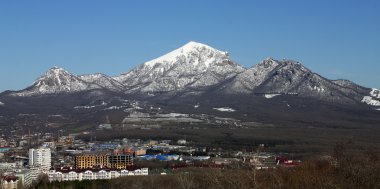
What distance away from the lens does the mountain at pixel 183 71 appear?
484 ft

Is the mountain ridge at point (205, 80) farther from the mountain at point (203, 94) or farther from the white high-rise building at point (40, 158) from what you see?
the white high-rise building at point (40, 158)

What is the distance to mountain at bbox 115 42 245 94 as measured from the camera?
14750 centimetres

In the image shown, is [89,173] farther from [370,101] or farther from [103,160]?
[370,101]

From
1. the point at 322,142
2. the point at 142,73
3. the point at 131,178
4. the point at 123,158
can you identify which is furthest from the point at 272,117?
the point at 142,73

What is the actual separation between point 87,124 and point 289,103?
37292 mm

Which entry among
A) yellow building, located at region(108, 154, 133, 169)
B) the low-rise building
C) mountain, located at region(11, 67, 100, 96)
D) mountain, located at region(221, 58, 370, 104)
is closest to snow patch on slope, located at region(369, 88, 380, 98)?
mountain, located at region(221, 58, 370, 104)

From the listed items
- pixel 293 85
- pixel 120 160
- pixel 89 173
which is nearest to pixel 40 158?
pixel 120 160

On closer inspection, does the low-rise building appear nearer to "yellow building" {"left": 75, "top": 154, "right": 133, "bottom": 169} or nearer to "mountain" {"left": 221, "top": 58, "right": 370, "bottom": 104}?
"yellow building" {"left": 75, "top": 154, "right": 133, "bottom": 169}

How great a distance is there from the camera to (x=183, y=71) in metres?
165

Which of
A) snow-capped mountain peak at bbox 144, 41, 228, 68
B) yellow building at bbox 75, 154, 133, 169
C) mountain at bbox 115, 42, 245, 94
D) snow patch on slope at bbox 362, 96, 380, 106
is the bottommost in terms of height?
yellow building at bbox 75, 154, 133, 169

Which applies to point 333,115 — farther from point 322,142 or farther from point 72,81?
point 72,81

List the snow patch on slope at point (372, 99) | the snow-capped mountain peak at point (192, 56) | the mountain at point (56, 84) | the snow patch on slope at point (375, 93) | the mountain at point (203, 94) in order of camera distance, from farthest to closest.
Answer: the snow-capped mountain peak at point (192, 56)
the mountain at point (56, 84)
the snow patch on slope at point (375, 93)
the snow patch on slope at point (372, 99)
the mountain at point (203, 94)

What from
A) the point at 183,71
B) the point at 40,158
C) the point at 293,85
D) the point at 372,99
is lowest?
the point at 40,158

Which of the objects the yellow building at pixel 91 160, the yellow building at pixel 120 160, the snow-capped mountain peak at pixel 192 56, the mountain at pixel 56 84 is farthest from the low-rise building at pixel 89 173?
the snow-capped mountain peak at pixel 192 56
